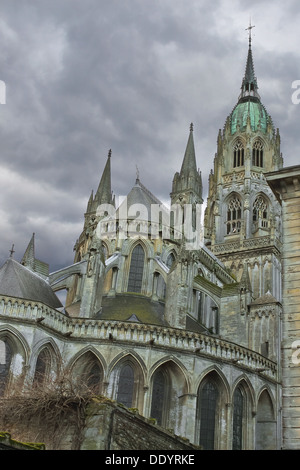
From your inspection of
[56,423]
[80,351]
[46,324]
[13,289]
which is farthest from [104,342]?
[56,423]

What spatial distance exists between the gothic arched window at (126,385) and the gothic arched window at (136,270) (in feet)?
28.9

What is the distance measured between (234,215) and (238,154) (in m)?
6.07

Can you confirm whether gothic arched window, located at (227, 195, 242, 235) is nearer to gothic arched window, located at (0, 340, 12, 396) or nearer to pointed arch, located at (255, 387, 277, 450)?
pointed arch, located at (255, 387, 277, 450)

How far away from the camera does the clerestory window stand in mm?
51812

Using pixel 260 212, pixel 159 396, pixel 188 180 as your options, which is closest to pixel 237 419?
pixel 159 396

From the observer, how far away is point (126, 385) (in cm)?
2519

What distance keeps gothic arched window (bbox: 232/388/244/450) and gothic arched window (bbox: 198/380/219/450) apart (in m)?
1.04

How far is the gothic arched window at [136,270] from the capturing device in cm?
3388

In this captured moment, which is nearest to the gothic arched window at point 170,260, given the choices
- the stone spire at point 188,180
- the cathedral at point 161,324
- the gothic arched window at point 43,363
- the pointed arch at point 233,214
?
the cathedral at point 161,324

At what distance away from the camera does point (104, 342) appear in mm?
25484

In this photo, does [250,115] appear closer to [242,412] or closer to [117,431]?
[242,412]

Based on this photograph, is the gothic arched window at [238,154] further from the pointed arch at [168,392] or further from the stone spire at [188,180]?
the pointed arch at [168,392]

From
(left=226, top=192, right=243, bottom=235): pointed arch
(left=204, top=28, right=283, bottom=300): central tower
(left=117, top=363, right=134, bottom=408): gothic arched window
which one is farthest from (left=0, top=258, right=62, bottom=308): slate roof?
(left=226, top=192, right=243, bottom=235): pointed arch
